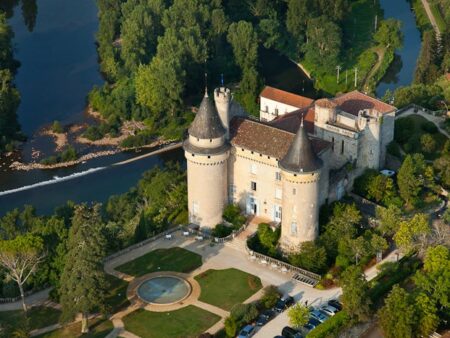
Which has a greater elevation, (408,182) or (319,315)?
(408,182)

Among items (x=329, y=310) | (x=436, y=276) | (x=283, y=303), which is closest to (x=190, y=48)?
(x=283, y=303)

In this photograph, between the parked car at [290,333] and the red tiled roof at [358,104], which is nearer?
the parked car at [290,333]

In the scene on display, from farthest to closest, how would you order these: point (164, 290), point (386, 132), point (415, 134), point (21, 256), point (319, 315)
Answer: point (415, 134)
point (386, 132)
point (164, 290)
point (21, 256)
point (319, 315)

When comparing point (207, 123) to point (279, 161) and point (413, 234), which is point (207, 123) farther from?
point (413, 234)

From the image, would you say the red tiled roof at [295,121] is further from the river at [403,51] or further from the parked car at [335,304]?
the river at [403,51]

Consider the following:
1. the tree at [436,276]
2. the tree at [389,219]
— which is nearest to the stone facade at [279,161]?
the tree at [389,219]
